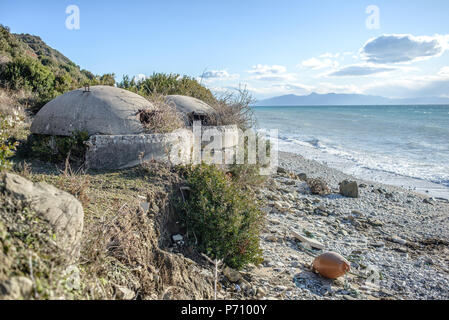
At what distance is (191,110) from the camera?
8086 millimetres

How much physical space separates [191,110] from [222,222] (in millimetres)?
4496

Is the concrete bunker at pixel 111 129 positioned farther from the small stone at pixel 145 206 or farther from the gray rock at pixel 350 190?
the gray rock at pixel 350 190

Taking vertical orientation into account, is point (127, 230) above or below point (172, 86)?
below

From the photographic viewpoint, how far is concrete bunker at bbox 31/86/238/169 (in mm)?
5467

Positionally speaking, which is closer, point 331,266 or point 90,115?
point 331,266

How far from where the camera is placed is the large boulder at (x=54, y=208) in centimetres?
254

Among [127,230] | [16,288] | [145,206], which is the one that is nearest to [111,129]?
[145,206]

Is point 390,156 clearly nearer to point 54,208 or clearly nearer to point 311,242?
point 311,242

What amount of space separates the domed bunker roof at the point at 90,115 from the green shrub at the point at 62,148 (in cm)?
16

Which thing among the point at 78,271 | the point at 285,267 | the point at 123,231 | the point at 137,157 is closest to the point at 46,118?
the point at 137,157

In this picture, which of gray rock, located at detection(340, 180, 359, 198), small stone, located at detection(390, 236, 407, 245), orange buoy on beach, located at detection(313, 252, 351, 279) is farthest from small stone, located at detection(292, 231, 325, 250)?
gray rock, located at detection(340, 180, 359, 198)

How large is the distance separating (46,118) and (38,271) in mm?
4595

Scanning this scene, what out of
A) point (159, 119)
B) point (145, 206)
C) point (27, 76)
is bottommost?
point (145, 206)
